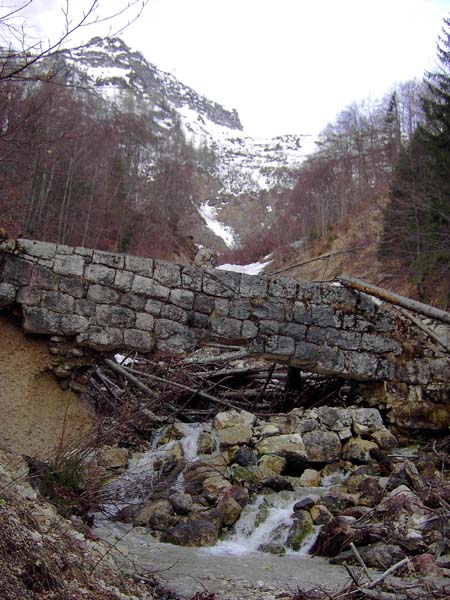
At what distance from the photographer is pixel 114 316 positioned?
5.72 meters

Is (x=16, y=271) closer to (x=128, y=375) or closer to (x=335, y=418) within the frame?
(x=128, y=375)

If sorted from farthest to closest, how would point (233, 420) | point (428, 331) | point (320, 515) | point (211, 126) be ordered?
point (211, 126)
point (233, 420)
point (428, 331)
point (320, 515)

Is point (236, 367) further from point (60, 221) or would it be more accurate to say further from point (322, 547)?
point (60, 221)

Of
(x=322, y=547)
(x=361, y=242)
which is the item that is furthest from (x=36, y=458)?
(x=361, y=242)

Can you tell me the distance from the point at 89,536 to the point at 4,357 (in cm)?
211

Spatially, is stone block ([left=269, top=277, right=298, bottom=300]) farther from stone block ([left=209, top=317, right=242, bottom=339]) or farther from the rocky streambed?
the rocky streambed

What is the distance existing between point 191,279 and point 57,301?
1422 millimetres

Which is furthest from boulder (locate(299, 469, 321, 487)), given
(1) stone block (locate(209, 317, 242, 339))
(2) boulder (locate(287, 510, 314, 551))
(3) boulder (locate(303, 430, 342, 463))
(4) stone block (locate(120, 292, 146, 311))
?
(4) stone block (locate(120, 292, 146, 311))

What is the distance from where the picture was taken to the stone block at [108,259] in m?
5.73

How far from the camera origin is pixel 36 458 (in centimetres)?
511

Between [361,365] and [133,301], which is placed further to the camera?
[361,365]

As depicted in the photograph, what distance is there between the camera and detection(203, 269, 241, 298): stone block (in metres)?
6.13

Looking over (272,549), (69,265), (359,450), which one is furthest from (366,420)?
(69,265)

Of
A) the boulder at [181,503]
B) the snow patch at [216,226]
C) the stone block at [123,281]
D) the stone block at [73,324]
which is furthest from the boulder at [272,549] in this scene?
the snow patch at [216,226]
